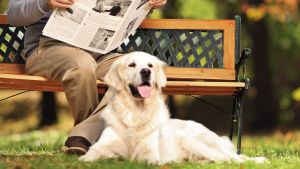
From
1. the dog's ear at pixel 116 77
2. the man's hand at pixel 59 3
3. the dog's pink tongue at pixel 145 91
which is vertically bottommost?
the dog's pink tongue at pixel 145 91

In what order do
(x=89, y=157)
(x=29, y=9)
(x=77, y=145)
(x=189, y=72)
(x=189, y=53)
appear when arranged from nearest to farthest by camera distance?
(x=89, y=157) → (x=77, y=145) → (x=29, y=9) → (x=189, y=72) → (x=189, y=53)

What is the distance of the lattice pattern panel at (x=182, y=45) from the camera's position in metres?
6.59

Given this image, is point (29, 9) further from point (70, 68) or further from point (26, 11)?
point (70, 68)

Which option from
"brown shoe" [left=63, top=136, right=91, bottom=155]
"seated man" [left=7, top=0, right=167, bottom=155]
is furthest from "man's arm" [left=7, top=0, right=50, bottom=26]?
"brown shoe" [left=63, top=136, right=91, bottom=155]

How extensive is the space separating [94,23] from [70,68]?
42 centimetres

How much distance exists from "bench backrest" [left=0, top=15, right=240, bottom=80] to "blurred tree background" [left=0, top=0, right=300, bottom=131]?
669 centimetres

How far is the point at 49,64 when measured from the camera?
5.74 meters

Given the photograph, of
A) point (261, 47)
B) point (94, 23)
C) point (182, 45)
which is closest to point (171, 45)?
point (182, 45)

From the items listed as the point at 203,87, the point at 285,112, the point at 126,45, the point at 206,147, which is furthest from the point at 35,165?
the point at 285,112

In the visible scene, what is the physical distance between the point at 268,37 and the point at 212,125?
2.16m

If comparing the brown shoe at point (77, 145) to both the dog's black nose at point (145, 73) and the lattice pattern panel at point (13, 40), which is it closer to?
the dog's black nose at point (145, 73)

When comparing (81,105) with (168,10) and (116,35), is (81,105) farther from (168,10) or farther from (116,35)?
(168,10)

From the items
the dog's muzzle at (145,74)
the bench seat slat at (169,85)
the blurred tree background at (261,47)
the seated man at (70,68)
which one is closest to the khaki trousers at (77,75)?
the seated man at (70,68)

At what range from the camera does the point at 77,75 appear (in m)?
5.57
